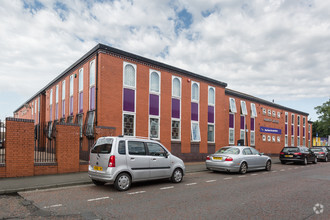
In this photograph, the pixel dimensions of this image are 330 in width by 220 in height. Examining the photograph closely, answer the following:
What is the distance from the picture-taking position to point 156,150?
961 cm

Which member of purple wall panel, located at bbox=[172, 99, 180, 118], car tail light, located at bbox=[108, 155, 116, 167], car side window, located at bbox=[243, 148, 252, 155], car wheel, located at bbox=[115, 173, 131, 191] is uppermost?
purple wall panel, located at bbox=[172, 99, 180, 118]

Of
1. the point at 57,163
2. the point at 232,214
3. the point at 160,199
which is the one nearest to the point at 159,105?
the point at 57,163

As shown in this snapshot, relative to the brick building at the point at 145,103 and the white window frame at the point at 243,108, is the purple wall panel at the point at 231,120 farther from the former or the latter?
the white window frame at the point at 243,108

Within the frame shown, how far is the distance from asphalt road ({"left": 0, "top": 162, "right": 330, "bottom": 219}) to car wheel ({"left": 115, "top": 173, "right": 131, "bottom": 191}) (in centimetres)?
20

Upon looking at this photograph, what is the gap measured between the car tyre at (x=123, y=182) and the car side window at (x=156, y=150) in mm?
1288

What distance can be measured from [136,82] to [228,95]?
1176 centimetres

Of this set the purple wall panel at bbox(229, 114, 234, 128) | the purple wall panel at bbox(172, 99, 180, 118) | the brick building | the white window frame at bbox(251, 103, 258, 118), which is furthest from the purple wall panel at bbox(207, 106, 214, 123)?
the white window frame at bbox(251, 103, 258, 118)

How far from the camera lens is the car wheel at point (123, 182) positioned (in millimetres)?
8227

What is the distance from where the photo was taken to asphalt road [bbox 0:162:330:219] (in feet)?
19.0

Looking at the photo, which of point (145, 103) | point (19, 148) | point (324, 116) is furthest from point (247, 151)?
point (324, 116)

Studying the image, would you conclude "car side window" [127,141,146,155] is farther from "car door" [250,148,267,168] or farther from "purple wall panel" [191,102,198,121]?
"purple wall panel" [191,102,198,121]

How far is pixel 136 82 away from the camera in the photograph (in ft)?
53.9

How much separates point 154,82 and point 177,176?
879cm

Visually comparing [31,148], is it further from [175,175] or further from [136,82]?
[136,82]
